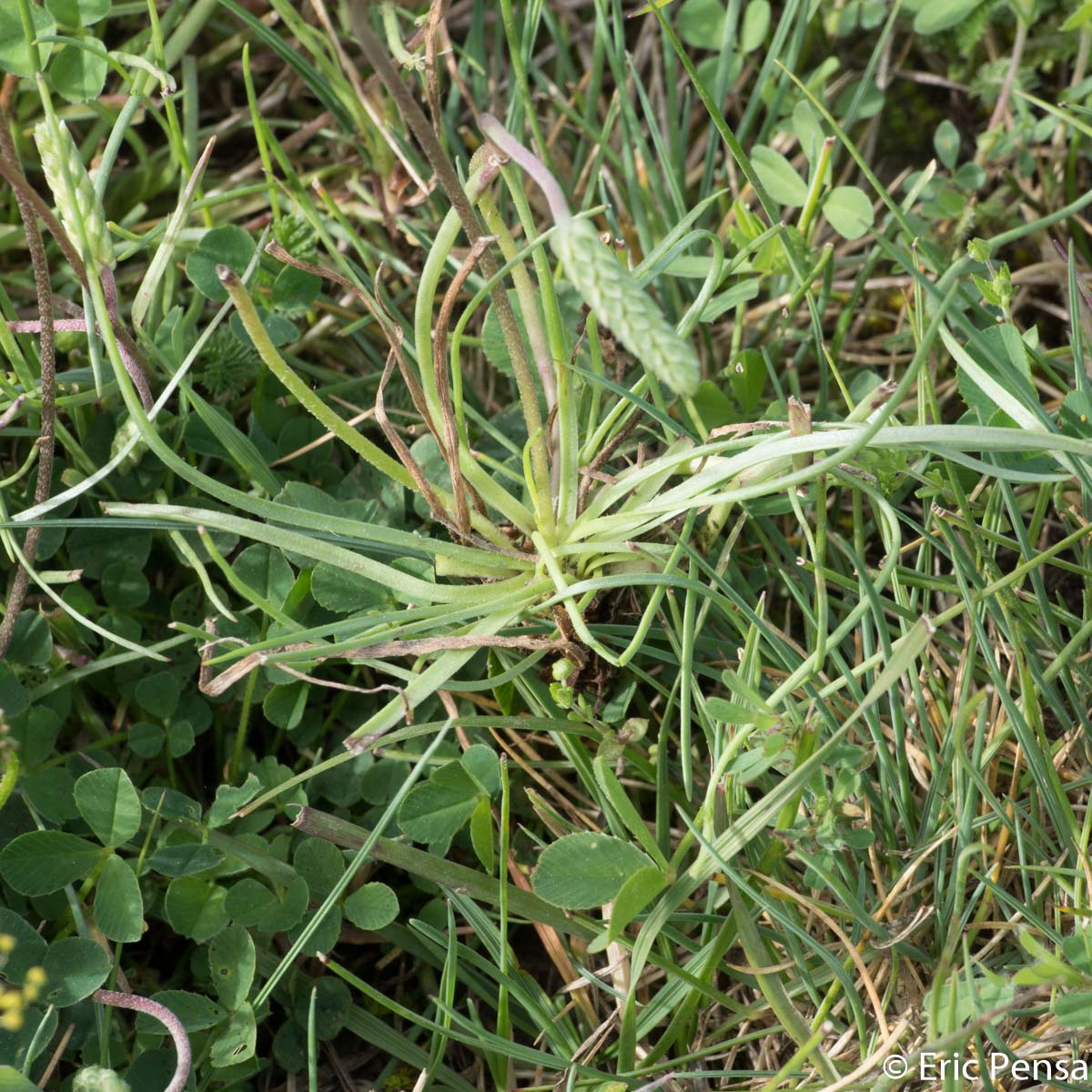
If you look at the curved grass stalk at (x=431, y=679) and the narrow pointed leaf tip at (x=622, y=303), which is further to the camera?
the curved grass stalk at (x=431, y=679)

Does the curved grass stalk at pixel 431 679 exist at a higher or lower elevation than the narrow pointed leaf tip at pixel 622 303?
lower

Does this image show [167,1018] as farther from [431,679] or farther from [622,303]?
[622,303]

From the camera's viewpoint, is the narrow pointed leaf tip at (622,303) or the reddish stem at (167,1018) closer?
the narrow pointed leaf tip at (622,303)

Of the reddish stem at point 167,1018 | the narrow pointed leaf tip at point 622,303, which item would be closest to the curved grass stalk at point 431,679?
the reddish stem at point 167,1018

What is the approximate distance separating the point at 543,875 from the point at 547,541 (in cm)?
38

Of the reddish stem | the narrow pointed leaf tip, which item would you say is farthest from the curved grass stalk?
the narrow pointed leaf tip

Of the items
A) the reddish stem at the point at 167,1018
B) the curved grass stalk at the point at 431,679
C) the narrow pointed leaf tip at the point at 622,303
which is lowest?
the reddish stem at the point at 167,1018

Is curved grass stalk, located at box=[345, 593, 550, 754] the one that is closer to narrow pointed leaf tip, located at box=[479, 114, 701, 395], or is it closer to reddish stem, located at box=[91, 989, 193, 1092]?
reddish stem, located at box=[91, 989, 193, 1092]

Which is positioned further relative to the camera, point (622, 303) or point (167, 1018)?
point (167, 1018)

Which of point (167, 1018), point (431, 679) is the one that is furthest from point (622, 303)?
point (167, 1018)

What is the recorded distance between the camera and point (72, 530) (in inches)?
56.4

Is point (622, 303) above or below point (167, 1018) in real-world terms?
above

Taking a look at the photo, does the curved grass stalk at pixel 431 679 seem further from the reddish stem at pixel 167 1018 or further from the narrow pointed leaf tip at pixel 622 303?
the narrow pointed leaf tip at pixel 622 303

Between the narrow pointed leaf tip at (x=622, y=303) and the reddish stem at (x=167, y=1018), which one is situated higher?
the narrow pointed leaf tip at (x=622, y=303)
